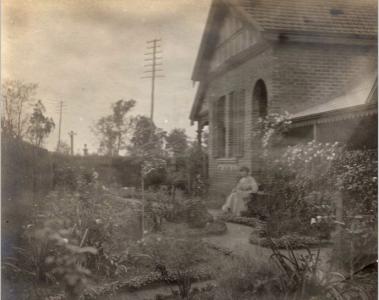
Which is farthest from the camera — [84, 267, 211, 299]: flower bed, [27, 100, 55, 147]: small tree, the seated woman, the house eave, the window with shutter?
the window with shutter

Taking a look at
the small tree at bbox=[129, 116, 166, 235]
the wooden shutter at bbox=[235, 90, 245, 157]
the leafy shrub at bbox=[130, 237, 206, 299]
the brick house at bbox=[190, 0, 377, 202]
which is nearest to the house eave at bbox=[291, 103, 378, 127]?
the brick house at bbox=[190, 0, 377, 202]

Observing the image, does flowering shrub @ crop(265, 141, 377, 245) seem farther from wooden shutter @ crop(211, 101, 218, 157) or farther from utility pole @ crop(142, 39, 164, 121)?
utility pole @ crop(142, 39, 164, 121)

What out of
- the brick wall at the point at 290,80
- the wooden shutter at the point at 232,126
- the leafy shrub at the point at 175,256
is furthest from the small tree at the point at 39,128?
the wooden shutter at the point at 232,126

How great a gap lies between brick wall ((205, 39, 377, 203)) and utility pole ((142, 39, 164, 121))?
0.70m

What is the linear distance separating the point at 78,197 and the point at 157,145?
0.99 metres

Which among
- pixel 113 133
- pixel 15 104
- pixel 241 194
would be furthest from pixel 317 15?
pixel 15 104

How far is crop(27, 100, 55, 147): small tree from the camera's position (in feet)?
14.0

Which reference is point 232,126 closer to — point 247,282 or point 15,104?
point 247,282

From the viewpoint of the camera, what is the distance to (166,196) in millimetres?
4648

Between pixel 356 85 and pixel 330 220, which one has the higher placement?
pixel 356 85

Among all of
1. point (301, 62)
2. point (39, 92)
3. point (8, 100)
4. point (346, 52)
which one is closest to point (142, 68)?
point (39, 92)

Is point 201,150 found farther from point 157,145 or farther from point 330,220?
point 330,220

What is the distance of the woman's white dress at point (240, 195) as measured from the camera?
15.2 ft

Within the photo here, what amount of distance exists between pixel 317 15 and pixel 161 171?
2709mm
